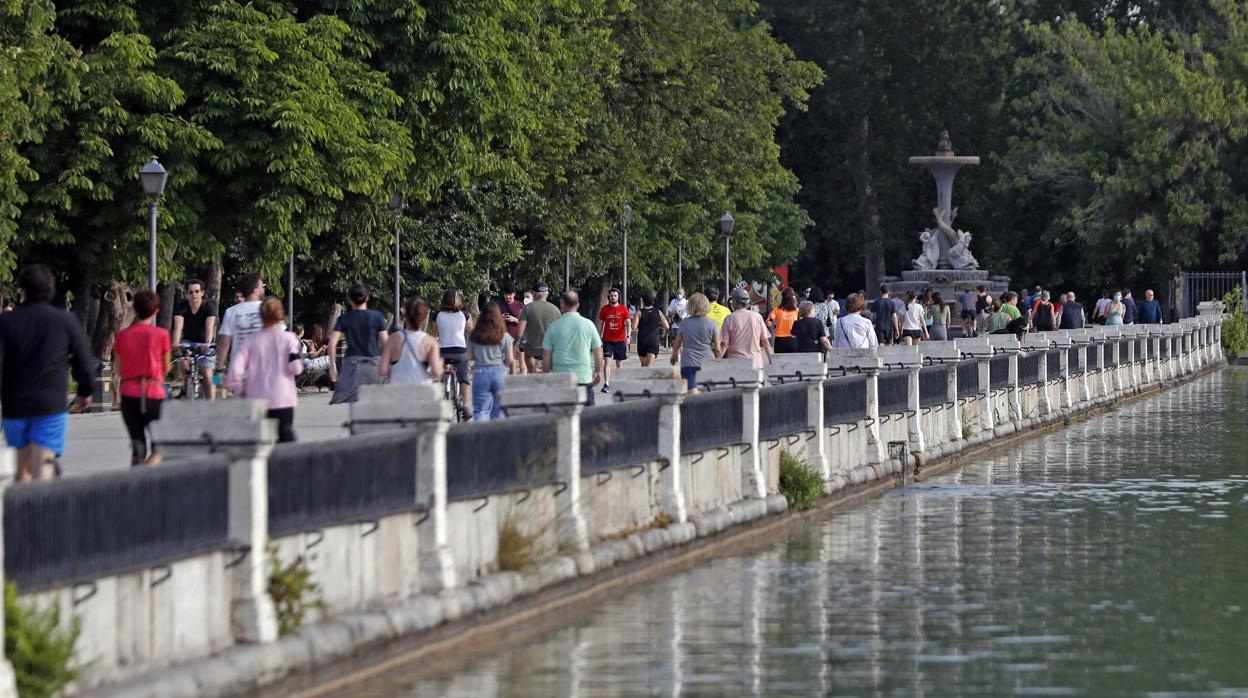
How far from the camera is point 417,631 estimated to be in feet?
42.4

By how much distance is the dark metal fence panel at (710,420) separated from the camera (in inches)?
742

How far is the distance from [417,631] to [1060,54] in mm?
79647

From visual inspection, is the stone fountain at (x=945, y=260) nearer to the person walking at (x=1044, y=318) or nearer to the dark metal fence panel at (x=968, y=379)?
the person walking at (x=1044, y=318)

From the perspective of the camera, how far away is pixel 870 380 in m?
25.8

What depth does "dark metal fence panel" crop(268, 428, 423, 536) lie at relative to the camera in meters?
12.1

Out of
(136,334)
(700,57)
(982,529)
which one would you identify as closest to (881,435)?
(982,529)

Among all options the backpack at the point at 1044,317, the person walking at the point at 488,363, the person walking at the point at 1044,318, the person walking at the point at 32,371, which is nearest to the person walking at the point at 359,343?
the person walking at the point at 488,363

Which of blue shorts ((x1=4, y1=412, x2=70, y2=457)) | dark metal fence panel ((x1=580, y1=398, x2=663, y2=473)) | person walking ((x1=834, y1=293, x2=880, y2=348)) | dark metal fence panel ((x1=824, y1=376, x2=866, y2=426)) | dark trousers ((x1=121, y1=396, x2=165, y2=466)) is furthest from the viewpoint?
person walking ((x1=834, y1=293, x2=880, y2=348))

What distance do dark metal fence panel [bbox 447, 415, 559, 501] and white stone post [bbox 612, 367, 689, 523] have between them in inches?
90.0

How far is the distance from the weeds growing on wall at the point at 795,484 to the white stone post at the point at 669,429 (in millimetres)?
3045

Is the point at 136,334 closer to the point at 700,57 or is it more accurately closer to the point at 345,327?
the point at 345,327

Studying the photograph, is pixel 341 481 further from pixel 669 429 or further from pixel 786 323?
pixel 786 323

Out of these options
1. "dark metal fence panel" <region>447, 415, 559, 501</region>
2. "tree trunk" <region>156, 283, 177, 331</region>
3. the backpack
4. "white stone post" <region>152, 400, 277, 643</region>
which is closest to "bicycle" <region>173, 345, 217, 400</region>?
"dark metal fence panel" <region>447, 415, 559, 501</region>

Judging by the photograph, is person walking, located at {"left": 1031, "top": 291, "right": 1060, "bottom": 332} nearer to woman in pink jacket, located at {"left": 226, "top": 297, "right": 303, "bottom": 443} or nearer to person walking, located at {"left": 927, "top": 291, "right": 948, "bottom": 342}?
person walking, located at {"left": 927, "top": 291, "right": 948, "bottom": 342}
